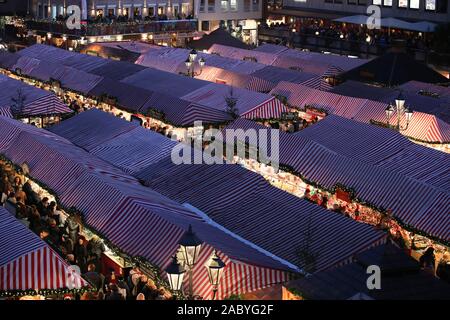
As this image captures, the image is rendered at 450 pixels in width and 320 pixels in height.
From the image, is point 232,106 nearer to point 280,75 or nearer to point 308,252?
point 280,75

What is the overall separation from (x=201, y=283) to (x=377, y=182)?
18.5ft

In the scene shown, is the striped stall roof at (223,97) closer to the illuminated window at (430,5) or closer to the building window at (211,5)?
the illuminated window at (430,5)

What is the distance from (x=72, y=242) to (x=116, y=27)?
3238 centimetres

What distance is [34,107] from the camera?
23828 mm

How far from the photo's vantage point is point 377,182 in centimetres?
1652

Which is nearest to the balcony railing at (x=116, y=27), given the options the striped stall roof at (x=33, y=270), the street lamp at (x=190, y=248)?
the striped stall roof at (x=33, y=270)

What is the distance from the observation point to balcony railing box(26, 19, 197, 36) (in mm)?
45531

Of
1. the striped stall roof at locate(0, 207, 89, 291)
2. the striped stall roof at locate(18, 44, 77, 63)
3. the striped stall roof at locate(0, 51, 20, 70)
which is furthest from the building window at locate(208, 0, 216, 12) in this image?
the striped stall roof at locate(0, 207, 89, 291)

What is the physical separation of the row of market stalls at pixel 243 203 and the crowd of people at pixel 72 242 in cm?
159

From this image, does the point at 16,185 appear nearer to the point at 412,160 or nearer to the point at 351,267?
the point at 412,160

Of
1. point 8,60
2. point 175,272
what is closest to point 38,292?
point 175,272

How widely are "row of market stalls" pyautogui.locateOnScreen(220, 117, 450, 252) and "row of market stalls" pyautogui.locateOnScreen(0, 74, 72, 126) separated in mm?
5586

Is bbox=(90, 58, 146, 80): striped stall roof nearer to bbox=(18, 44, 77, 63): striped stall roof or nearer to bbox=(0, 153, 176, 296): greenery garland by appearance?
bbox=(18, 44, 77, 63): striped stall roof
